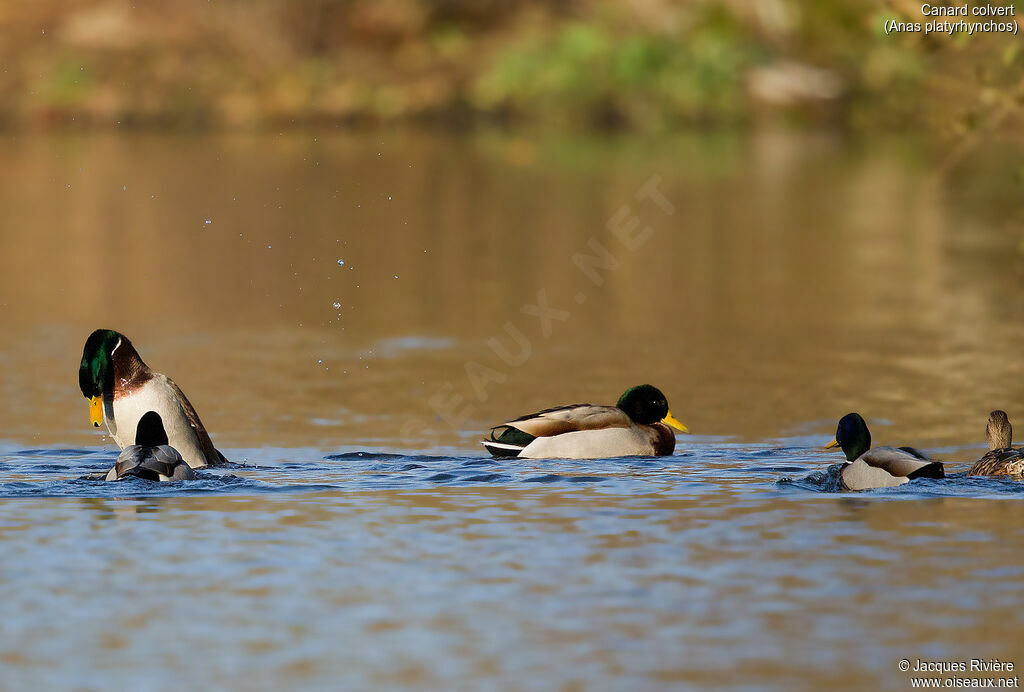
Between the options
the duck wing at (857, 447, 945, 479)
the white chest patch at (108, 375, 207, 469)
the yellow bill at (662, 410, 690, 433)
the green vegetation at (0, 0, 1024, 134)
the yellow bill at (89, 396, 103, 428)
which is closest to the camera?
the duck wing at (857, 447, 945, 479)

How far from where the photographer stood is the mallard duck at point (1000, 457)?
34.7ft

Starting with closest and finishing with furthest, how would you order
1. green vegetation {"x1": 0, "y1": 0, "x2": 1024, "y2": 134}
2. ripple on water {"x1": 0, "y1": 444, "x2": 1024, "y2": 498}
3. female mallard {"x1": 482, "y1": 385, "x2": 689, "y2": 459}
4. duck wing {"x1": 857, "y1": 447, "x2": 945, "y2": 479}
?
duck wing {"x1": 857, "y1": 447, "x2": 945, "y2": 479} < ripple on water {"x1": 0, "y1": 444, "x2": 1024, "y2": 498} < female mallard {"x1": 482, "y1": 385, "x2": 689, "y2": 459} < green vegetation {"x1": 0, "y1": 0, "x2": 1024, "y2": 134}

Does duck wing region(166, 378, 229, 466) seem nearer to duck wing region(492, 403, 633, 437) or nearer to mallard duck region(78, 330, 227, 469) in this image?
mallard duck region(78, 330, 227, 469)

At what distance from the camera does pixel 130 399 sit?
11.7 meters

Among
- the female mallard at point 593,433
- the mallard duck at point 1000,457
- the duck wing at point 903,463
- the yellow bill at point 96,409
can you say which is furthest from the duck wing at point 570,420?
the yellow bill at point 96,409

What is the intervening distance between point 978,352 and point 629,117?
40737mm

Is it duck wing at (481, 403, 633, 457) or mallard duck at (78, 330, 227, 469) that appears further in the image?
duck wing at (481, 403, 633, 457)

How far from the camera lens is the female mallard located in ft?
39.4

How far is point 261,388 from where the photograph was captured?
50.2ft

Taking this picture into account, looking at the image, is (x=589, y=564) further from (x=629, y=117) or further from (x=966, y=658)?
(x=629, y=117)

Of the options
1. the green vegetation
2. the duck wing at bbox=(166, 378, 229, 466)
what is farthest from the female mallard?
the green vegetation

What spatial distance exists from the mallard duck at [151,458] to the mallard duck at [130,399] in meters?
0.37

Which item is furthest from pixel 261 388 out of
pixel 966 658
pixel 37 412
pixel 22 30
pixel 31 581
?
pixel 22 30

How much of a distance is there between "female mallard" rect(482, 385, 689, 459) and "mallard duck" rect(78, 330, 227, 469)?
1812 millimetres
